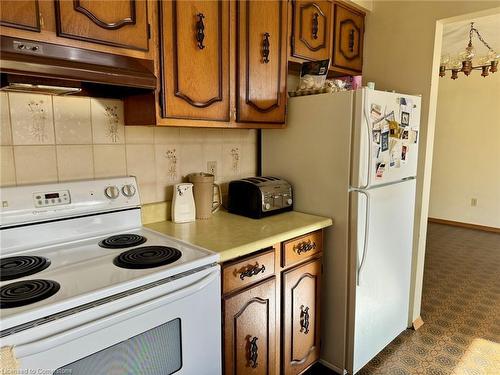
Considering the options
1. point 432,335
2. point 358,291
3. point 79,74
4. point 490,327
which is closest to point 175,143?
point 79,74

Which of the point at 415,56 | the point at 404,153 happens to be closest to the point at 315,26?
the point at 415,56

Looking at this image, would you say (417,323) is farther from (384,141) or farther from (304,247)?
(384,141)

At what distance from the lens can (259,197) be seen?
185cm

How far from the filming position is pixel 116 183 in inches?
62.3

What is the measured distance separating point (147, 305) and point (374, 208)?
1273mm

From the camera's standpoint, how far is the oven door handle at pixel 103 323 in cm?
86

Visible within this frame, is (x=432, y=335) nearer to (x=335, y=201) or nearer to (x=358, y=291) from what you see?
(x=358, y=291)

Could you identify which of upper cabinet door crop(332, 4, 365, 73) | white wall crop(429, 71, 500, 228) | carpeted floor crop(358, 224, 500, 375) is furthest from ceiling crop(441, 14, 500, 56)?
carpeted floor crop(358, 224, 500, 375)

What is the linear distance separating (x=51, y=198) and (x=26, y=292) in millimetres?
520

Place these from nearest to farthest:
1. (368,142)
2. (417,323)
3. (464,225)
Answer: (368,142), (417,323), (464,225)

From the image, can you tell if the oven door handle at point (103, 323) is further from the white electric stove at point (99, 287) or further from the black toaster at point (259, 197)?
the black toaster at point (259, 197)

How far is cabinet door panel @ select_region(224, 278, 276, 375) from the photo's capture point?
1440mm

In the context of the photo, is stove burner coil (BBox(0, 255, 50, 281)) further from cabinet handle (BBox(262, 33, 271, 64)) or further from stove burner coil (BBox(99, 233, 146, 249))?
cabinet handle (BBox(262, 33, 271, 64))

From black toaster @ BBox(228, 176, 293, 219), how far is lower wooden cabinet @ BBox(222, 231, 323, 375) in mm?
256
